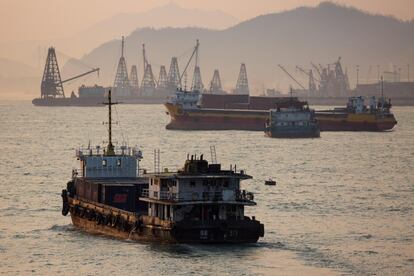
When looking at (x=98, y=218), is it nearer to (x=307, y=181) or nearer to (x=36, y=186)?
(x=36, y=186)

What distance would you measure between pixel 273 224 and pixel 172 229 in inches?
505

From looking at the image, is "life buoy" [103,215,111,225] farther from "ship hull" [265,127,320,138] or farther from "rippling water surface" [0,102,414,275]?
"ship hull" [265,127,320,138]

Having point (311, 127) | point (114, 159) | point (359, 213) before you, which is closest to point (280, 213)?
point (359, 213)

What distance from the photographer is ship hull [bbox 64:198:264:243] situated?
2443 inches

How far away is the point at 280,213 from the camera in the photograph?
79.4 meters

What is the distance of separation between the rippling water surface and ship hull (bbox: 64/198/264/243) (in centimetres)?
48

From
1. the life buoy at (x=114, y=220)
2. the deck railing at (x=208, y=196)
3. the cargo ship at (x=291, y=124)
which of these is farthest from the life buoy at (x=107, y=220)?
the cargo ship at (x=291, y=124)

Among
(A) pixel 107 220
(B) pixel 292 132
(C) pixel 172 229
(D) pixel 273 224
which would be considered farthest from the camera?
(B) pixel 292 132

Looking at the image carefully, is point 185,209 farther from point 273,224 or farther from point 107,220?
point 273,224

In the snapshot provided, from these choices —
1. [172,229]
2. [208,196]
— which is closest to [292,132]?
[208,196]

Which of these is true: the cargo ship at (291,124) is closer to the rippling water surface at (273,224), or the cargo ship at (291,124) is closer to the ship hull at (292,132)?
the ship hull at (292,132)

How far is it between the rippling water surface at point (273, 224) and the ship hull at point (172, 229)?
1.56 feet

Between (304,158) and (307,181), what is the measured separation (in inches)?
1222

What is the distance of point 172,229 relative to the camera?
61938 mm
